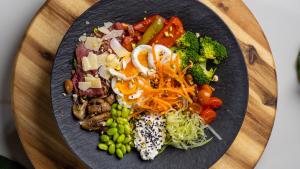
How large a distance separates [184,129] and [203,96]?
31cm

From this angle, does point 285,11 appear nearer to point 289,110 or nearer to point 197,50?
point 289,110

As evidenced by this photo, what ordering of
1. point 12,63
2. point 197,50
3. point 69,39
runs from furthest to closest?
point 12,63
point 197,50
point 69,39

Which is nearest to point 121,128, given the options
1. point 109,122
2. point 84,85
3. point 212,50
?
point 109,122

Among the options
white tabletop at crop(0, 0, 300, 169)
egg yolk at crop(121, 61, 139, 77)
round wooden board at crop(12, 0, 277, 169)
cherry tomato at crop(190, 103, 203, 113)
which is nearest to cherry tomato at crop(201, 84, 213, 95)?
cherry tomato at crop(190, 103, 203, 113)

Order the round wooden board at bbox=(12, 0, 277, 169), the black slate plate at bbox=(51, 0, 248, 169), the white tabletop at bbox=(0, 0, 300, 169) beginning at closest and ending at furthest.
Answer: the black slate plate at bbox=(51, 0, 248, 169) < the round wooden board at bbox=(12, 0, 277, 169) < the white tabletop at bbox=(0, 0, 300, 169)

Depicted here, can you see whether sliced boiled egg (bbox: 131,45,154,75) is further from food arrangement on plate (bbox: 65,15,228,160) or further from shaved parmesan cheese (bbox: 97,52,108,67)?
shaved parmesan cheese (bbox: 97,52,108,67)

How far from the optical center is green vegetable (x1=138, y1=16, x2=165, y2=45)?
4.07m

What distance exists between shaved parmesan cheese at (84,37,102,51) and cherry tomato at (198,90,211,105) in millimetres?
910

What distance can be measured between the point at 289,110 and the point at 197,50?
1349mm

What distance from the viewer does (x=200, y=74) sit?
4.06m

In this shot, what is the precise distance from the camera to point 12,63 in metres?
4.46

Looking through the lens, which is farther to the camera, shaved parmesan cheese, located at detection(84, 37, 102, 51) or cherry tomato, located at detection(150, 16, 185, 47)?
cherry tomato, located at detection(150, 16, 185, 47)

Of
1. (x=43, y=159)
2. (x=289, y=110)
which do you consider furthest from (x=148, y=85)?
(x=289, y=110)

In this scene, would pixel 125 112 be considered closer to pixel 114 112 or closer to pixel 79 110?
pixel 114 112
